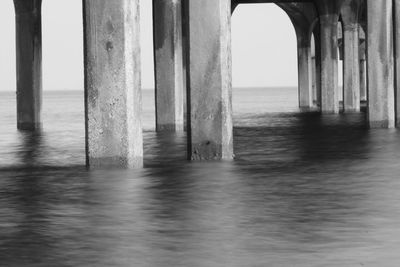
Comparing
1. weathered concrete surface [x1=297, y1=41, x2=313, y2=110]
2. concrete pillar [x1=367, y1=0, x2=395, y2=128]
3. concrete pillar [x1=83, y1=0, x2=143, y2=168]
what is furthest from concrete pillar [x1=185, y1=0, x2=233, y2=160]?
weathered concrete surface [x1=297, y1=41, x2=313, y2=110]

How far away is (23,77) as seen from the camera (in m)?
27.2

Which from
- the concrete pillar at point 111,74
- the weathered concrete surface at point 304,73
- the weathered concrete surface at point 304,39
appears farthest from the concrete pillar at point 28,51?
the weathered concrete surface at point 304,73

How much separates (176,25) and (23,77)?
5.61 metres

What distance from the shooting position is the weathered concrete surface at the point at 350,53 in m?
35.5

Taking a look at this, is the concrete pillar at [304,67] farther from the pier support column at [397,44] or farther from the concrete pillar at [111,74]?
the concrete pillar at [111,74]

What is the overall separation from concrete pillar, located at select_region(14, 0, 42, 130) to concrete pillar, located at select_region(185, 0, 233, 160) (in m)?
13.3

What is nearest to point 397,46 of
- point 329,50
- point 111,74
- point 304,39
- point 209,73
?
point 209,73

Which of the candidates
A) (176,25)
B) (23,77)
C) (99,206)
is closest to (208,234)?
(99,206)

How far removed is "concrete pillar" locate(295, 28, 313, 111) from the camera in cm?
4631

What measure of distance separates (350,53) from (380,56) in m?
13.2

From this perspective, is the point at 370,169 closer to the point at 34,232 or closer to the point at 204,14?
the point at 204,14

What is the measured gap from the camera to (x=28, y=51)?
2706 cm

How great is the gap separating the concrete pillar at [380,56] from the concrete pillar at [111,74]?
9.98 meters

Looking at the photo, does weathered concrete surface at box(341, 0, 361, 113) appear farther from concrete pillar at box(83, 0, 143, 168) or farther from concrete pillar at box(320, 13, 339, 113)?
concrete pillar at box(83, 0, 143, 168)
